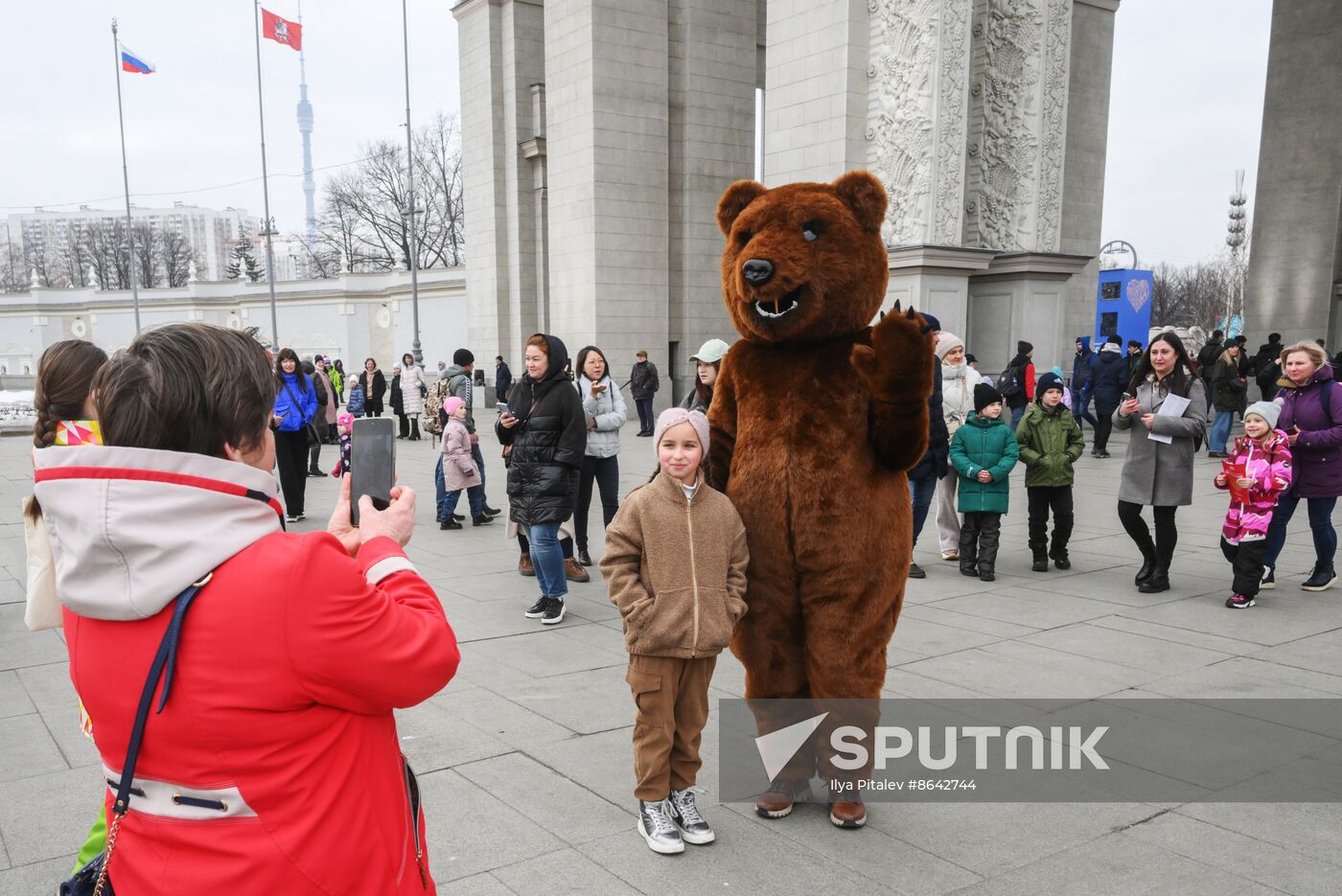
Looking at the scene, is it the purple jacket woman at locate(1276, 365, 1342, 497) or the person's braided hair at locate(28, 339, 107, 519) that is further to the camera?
the purple jacket woman at locate(1276, 365, 1342, 497)

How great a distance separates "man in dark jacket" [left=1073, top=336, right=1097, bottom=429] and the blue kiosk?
5.29m

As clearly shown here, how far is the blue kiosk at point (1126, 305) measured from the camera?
79.0ft

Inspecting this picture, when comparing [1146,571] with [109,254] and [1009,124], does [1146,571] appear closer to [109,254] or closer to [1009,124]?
[1009,124]

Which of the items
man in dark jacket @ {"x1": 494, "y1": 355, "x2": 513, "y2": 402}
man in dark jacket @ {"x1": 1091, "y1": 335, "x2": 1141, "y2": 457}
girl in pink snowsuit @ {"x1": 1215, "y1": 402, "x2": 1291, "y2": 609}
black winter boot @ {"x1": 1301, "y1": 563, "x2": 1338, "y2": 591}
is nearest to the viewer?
girl in pink snowsuit @ {"x1": 1215, "y1": 402, "x2": 1291, "y2": 609}

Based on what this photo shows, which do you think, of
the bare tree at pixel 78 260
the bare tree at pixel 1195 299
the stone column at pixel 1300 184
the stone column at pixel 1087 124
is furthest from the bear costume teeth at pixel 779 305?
the bare tree at pixel 78 260

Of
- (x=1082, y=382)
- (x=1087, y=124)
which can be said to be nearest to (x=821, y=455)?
(x=1082, y=382)

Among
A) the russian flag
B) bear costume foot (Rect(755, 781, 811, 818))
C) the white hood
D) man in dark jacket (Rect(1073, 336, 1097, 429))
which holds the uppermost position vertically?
the russian flag

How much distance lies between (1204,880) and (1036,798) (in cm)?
76

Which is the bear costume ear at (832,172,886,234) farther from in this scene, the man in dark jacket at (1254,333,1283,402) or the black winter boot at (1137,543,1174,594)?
the man in dark jacket at (1254,333,1283,402)

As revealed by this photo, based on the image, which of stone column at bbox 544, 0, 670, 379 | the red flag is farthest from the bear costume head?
the red flag

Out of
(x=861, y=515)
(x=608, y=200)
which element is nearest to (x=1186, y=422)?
(x=861, y=515)

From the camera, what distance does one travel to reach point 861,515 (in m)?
3.75

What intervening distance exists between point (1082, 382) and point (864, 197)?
53.0 ft

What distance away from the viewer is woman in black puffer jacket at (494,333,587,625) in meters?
6.91
